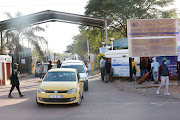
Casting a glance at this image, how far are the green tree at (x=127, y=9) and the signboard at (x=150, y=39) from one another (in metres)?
18.1

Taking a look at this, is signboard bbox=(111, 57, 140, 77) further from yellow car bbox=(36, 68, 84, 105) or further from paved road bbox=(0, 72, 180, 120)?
yellow car bbox=(36, 68, 84, 105)

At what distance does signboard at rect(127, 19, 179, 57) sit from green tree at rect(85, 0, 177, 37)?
18.1m

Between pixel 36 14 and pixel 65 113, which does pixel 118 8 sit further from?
pixel 65 113

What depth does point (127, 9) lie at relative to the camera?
116 feet

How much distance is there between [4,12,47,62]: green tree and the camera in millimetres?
30297

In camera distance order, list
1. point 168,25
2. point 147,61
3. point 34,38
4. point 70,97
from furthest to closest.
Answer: point 34,38 → point 147,61 → point 168,25 → point 70,97

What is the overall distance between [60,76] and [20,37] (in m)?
22.6

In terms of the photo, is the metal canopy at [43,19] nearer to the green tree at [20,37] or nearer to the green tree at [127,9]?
the green tree at [20,37]

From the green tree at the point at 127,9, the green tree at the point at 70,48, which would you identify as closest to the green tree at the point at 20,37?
the green tree at the point at 127,9

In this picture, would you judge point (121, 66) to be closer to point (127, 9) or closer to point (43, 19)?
point (43, 19)

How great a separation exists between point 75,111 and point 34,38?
79.5ft

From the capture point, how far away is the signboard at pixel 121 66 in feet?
65.8

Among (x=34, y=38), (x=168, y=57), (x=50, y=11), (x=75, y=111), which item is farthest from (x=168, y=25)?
(x=34, y=38)

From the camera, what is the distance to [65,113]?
8117 mm
